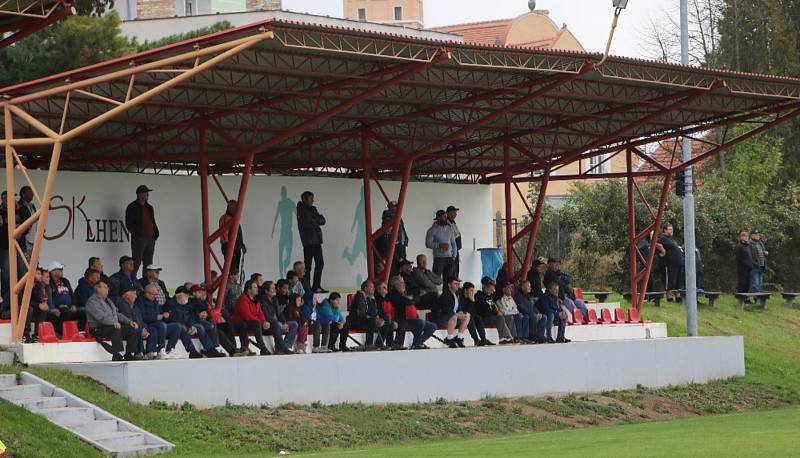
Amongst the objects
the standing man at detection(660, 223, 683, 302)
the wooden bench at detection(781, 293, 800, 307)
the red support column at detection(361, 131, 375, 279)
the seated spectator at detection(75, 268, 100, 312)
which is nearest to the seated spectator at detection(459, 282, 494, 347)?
the red support column at detection(361, 131, 375, 279)

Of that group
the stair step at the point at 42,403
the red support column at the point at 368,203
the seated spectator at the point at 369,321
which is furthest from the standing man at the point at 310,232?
the stair step at the point at 42,403

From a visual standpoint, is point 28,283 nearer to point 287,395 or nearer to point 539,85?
point 287,395

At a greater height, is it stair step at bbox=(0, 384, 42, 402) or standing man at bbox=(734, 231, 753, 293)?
standing man at bbox=(734, 231, 753, 293)

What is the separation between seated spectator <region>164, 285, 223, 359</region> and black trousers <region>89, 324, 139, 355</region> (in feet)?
2.14

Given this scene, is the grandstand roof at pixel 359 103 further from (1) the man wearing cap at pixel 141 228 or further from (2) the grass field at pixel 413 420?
(2) the grass field at pixel 413 420

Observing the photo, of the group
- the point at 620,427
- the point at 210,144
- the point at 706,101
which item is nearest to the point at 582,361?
the point at 620,427

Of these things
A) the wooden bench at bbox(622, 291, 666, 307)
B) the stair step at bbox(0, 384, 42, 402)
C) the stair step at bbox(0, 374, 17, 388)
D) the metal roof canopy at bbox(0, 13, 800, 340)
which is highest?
the metal roof canopy at bbox(0, 13, 800, 340)

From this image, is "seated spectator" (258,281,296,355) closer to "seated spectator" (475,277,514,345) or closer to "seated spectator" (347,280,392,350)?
"seated spectator" (347,280,392,350)

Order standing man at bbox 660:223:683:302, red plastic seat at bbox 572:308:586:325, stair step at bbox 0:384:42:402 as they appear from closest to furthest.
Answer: stair step at bbox 0:384:42:402 < red plastic seat at bbox 572:308:586:325 < standing man at bbox 660:223:683:302

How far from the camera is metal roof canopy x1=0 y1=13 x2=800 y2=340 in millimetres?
23000

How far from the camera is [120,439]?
1967cm

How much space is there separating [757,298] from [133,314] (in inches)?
918

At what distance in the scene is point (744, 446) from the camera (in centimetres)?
1730

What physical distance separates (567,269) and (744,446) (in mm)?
29501
